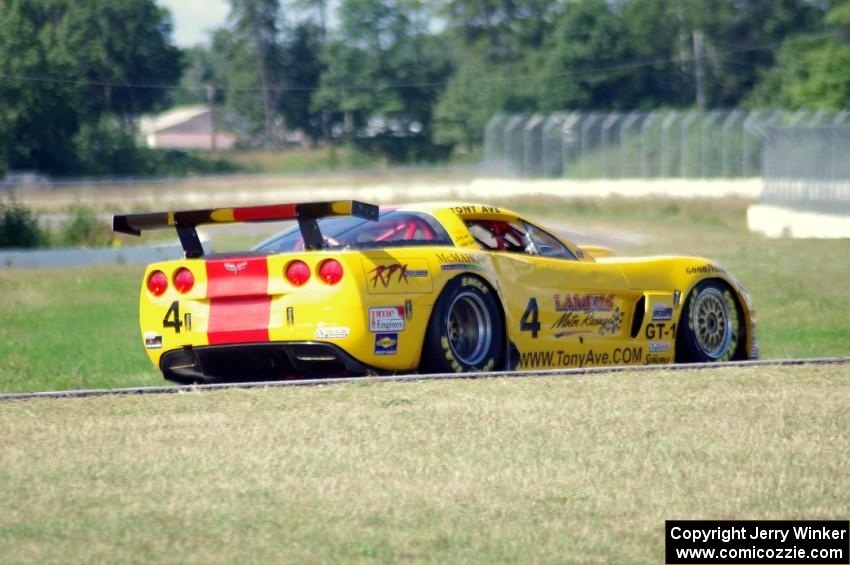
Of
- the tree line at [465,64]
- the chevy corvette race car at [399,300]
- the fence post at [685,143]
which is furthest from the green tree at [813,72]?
the chevy corvette race car at [399,300]

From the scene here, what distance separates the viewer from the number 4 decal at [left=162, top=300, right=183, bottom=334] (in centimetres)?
847

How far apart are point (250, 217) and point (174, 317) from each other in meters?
0.88

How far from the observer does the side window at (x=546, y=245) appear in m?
9.45

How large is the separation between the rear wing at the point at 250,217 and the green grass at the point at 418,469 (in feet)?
3.27

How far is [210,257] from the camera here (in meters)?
8.51

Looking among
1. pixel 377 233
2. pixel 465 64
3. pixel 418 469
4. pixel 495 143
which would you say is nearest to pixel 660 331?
pixel 377 233

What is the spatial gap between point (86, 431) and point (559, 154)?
135 ft

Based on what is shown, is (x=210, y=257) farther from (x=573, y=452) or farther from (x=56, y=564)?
(x=56, y=564)

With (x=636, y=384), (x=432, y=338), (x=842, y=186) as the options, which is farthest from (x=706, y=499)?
(x=842, y=186)

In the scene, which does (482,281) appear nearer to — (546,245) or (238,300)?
(546,245)

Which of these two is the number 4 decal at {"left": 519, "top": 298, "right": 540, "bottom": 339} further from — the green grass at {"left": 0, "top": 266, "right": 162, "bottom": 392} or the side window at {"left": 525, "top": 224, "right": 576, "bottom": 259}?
the green grass at {"left": 0, "top": 266, "right": 162, "bottom": 392}

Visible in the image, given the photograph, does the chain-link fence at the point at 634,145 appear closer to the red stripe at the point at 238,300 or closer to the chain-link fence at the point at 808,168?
the chain-link fence at the point at 808,168

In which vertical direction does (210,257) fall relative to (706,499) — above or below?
above

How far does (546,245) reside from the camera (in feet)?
31.2
